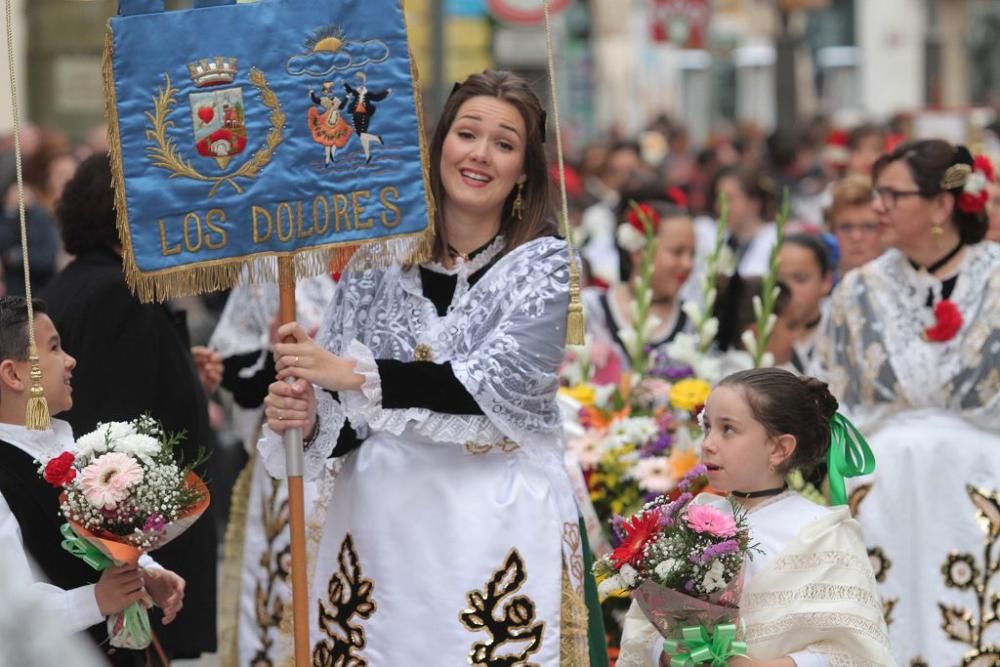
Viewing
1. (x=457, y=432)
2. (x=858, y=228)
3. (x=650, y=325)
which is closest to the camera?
(x=457, y=432)

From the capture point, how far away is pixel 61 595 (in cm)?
461

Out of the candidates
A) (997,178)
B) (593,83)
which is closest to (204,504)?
(997,178)

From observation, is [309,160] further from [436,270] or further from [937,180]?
[937,180]

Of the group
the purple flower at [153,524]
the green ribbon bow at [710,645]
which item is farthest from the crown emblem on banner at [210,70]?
the green ribbon bow at [710,645]

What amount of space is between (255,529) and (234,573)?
0.29 metres

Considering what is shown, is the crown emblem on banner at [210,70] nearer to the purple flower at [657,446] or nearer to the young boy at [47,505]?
the young boy at [47,505]

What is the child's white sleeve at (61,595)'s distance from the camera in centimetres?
453

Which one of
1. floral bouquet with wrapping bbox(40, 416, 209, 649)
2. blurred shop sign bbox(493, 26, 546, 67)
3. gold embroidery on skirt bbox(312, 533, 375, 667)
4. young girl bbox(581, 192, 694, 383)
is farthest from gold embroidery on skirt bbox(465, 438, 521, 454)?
blurred shop sign bbox(493, 26, 546, 67)

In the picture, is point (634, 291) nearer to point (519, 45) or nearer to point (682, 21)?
point (519, 45)

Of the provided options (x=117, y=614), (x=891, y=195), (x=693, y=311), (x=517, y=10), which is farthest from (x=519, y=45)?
(x=117, y=614)

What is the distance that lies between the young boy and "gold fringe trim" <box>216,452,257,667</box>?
2558mm

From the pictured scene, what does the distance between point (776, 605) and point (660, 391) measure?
2702mm

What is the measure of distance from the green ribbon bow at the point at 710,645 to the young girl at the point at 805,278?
3.83 m

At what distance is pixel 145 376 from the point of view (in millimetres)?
6164
